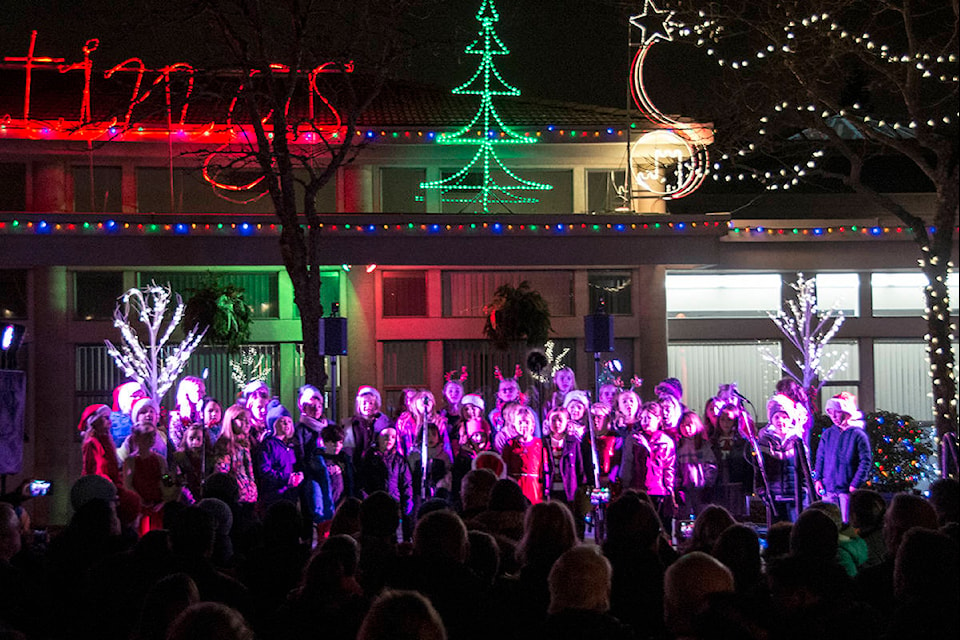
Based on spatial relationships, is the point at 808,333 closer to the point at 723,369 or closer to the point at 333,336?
the point at 723,369

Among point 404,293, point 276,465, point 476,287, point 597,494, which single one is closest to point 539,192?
point 476,287

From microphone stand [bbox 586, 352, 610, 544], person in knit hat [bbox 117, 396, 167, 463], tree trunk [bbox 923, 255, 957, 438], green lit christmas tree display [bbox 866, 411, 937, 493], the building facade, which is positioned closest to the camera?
person in knit hat [bbox 117, 396, 167, 463]

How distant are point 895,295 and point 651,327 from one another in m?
5.66

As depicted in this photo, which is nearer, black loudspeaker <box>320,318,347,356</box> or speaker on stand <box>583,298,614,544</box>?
speaker on stand <box>583,298,614,544</box>

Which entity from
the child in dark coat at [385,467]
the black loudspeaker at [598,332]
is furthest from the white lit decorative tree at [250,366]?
the child in dark coat at [385,467]

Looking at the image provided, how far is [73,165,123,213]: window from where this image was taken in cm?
2238

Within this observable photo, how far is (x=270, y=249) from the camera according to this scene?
21.0 m

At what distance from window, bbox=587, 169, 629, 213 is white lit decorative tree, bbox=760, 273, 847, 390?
13.0ft

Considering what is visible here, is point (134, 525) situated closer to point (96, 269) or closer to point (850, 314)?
point (96, 269)

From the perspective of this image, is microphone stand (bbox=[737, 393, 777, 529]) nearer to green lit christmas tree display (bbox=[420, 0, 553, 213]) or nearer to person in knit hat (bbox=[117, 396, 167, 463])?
person in knit hat (bbox=[117, 396, 167, 463])

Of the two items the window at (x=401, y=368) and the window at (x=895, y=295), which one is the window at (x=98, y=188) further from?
the window at (x=895, y=295)

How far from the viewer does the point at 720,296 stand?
941 inches

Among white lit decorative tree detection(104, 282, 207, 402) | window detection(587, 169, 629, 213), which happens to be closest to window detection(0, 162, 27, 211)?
white lit decorative tree detection(104, 282, 207, 402)

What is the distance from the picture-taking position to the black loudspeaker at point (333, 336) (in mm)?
14508
